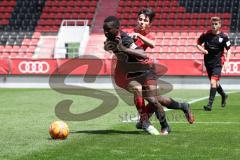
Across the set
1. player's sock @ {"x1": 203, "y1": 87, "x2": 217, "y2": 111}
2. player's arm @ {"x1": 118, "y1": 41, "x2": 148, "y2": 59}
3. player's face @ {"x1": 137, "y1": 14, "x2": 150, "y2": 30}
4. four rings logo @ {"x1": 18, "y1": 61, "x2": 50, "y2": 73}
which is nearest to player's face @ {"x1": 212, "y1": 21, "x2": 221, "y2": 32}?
player's sock @ {"x1": 203, "y1": 87, "x2": 217, "y2": 111}

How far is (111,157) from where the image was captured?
7.02 meters

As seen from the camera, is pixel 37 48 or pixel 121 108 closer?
pixel 121 108

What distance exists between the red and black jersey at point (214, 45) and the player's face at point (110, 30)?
600 cm

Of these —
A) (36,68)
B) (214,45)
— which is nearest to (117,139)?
(214,45)

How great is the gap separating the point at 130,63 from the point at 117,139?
1.22m

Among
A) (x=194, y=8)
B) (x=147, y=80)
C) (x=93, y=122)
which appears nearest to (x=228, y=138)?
(x=147, y=80)

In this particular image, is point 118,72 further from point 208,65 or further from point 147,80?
point 208,65

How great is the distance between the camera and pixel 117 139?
28.7 feet

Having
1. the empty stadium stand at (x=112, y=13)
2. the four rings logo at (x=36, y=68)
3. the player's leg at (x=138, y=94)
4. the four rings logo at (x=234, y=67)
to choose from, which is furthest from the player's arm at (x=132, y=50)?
the empty stadium stand at (x=112, y=13)

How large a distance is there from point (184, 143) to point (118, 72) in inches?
71.2

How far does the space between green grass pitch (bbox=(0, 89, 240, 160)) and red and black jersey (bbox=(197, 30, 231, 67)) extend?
1.84 meters

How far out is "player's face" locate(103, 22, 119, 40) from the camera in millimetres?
9000

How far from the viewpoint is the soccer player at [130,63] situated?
29.6ft

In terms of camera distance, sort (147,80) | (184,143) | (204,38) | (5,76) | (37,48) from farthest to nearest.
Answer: (37,48), (5,76), (204,38), (147,80), (184,143)
